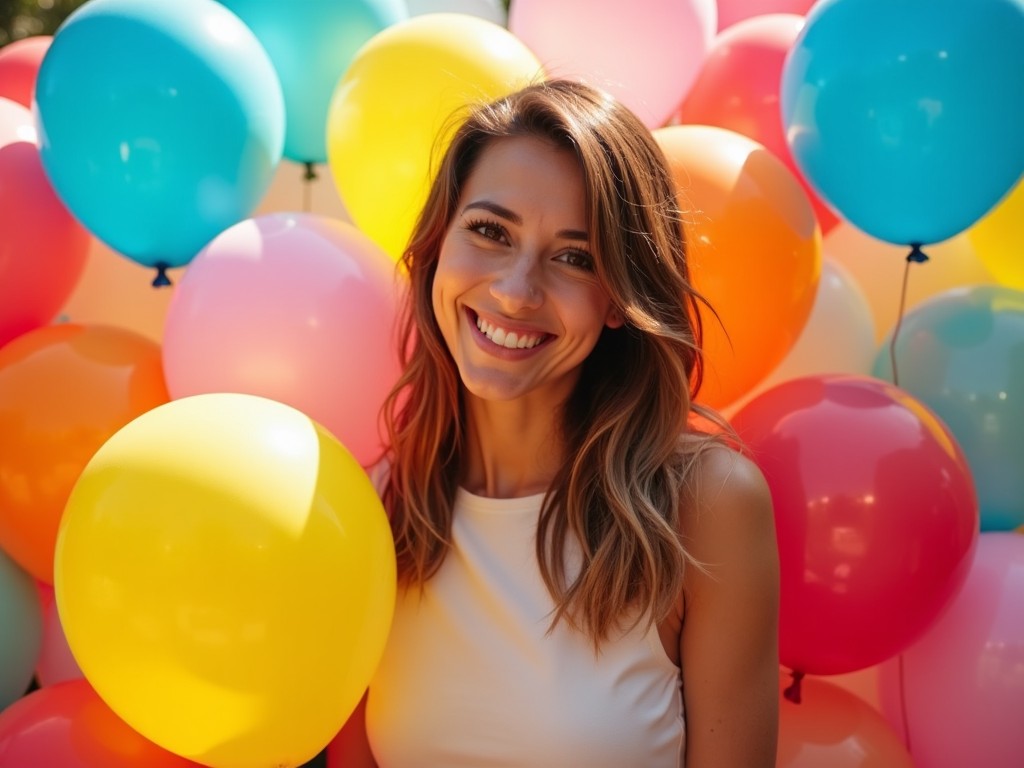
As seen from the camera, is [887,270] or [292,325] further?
[887,270]

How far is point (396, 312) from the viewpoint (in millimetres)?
2270

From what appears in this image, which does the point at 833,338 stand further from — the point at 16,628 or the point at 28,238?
the point at 16,628

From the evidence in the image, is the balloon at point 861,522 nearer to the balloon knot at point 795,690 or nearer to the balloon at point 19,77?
the balloon knot at point 795,690

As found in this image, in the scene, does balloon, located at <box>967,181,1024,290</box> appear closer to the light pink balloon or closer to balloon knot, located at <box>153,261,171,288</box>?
the light pink balloon

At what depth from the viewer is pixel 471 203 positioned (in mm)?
1916

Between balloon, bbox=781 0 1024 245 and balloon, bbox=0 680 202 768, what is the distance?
184 centimetres

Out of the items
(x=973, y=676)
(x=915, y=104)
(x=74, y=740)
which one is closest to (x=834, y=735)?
(x=973, y=676)

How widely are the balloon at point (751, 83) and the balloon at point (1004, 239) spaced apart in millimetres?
424

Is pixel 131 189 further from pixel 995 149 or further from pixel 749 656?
pixel 995 149

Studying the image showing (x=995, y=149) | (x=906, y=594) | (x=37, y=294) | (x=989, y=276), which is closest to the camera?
(x=906, y=594)

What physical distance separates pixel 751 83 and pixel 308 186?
4.37ft

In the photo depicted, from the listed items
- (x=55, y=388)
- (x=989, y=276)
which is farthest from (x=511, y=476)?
(x=989, y=276)

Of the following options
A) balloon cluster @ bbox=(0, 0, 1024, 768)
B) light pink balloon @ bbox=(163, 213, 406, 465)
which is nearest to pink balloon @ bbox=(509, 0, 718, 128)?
balloon cluster @ bbox=(0, 0, 1024, 768)

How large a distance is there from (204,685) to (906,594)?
4.21 feet
